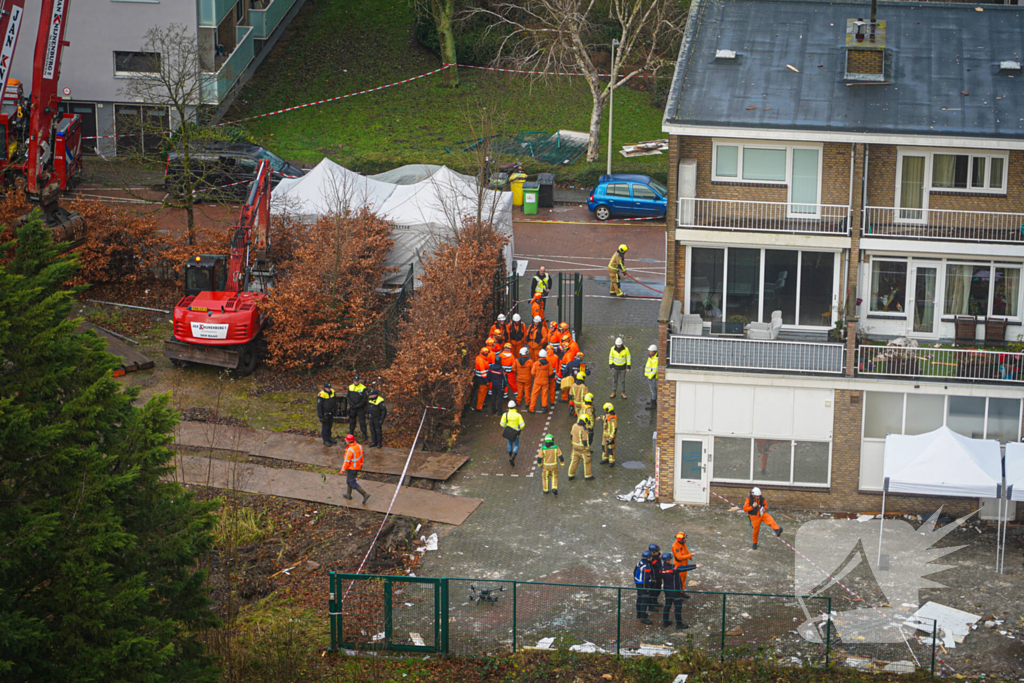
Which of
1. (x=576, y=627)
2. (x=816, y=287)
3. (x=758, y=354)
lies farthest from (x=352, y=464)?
(x=816, y=287)

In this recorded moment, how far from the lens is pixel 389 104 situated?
50.2 m

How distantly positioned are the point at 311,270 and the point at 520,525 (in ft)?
32.2

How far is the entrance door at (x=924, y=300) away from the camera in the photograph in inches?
1005

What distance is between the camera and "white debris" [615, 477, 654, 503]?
2475 centimetres

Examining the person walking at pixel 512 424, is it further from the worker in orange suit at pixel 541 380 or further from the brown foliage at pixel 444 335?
the worker in orange suit at pixel 541 380

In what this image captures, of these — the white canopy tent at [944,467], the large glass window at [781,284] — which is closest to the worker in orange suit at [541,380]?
the large glass window at [781,284]

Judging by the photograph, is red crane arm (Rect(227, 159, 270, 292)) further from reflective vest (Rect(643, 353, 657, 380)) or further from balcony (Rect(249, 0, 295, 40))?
balcony (Rect(249, 0, 295, 40))

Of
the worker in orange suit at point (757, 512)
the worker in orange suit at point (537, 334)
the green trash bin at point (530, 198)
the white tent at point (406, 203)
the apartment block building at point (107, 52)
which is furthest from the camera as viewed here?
the apartment block building at point (107, 52)

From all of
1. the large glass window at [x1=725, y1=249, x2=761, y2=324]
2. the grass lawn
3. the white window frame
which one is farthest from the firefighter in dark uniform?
the grass lawn

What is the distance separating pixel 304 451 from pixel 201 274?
246 inches

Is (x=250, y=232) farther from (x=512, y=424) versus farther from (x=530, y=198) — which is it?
(x=530, y=198)

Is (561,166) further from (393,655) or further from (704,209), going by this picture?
(393,655)

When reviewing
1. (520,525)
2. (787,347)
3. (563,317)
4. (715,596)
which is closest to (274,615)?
(520,525)

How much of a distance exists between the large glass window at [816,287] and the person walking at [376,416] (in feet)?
29.1
